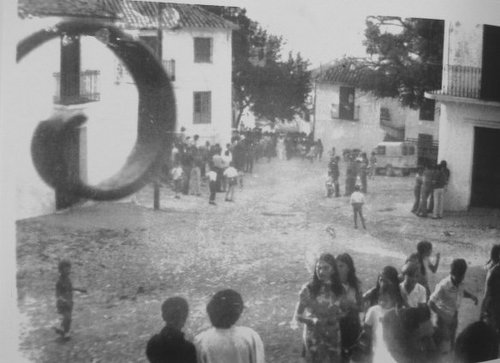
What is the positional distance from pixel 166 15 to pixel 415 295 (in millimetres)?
1809

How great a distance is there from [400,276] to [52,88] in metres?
1.90

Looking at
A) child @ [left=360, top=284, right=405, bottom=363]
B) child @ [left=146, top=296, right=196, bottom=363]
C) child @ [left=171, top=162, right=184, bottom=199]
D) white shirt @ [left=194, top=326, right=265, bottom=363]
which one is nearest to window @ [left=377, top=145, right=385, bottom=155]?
child @ [left=360, top=284, right=405, bottom=363]

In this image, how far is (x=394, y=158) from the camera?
366 cm

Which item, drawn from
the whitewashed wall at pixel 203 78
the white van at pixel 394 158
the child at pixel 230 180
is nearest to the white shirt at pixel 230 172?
the child at pixel 230 180

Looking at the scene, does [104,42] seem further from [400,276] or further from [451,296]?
[451,296]

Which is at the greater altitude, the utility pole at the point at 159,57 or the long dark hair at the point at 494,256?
the utility pole at the point at 159,57

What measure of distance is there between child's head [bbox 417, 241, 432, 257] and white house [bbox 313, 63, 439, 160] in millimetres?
440

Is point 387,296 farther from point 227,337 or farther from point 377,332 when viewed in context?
point 227,337

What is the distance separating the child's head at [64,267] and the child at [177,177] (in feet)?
1.86

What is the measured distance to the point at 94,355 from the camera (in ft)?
9.53

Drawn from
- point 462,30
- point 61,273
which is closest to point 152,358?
point 61,273

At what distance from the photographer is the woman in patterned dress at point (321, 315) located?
326 centimetres

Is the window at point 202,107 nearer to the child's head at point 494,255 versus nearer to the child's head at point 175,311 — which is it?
the child's head at point 175,311

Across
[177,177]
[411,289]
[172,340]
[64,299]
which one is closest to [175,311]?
[172,340]
